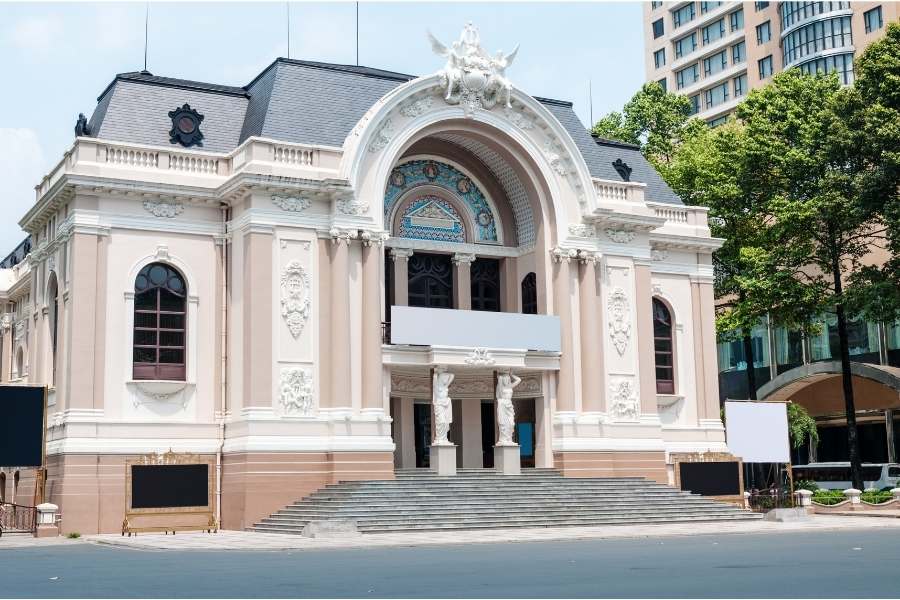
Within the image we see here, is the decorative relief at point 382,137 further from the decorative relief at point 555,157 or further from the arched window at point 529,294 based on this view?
the arched window at point 529,294

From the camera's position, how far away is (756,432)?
38.4 meters

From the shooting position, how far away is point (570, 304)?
38.2 meters

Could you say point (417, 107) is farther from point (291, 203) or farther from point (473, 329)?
point (473, 329)

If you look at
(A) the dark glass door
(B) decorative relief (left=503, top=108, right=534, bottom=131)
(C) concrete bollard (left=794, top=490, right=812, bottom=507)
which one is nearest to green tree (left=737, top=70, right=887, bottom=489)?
(C) concrete bollard (left=794, top=490, right=812, bottom=507)

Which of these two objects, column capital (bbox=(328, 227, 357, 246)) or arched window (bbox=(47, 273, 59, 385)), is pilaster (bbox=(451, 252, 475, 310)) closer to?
column capital (bbox=(328, 227, 357, 246))

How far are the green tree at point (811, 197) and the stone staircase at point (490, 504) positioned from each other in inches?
528

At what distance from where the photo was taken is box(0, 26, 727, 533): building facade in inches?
1313

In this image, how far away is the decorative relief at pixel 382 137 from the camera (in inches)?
1411

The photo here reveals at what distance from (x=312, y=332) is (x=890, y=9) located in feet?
190

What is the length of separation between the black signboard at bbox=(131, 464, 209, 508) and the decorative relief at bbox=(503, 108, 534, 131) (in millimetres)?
14775

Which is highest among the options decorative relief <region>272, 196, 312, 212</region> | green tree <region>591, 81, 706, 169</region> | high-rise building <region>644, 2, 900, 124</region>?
high-rise building <region>644, 2, 900, 124</region>

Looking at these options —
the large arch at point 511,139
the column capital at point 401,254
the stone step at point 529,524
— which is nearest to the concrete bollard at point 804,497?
the stone step at point 529,524

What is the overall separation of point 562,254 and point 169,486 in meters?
14.5

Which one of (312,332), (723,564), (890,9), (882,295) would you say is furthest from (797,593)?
(890,9)
